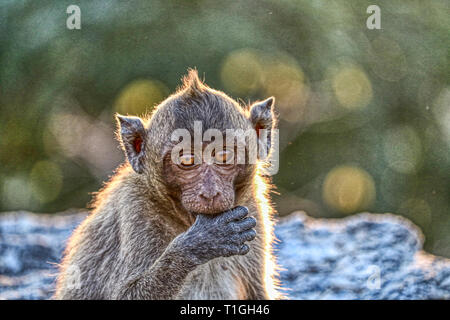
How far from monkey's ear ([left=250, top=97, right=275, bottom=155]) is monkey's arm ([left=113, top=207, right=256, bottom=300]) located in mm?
820

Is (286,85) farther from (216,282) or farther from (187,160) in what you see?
(187,160)

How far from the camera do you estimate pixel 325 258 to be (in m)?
7.15

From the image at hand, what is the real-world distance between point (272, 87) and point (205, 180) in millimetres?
4378

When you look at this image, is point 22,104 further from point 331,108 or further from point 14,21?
point 331,108

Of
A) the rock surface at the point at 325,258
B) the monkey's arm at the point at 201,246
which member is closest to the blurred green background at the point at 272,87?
the rock surface at the point at 325,258

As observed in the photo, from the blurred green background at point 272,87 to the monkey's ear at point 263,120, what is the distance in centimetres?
289

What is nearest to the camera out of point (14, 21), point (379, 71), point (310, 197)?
point (14, 21)

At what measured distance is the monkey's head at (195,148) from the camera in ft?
13.1

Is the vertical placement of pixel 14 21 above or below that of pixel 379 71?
above

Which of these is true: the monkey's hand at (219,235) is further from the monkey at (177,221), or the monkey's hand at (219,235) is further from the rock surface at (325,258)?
the rock surface at (325,258)

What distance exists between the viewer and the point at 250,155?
14.5 feet
